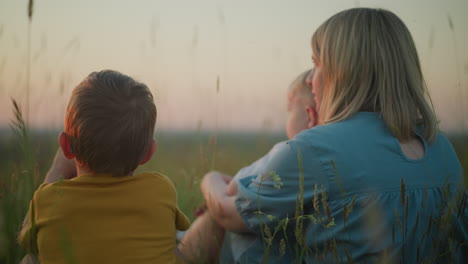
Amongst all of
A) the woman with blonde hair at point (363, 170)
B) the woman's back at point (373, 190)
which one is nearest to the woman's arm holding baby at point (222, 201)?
the woman with blonde hair at point (363, 170)

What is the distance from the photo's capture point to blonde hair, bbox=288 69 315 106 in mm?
2929

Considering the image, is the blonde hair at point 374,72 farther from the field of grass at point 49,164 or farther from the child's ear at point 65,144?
the child's ear at point 65,144

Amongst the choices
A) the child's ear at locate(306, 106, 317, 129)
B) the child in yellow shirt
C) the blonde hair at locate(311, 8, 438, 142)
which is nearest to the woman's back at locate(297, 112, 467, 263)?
the blonde hair at locate(311, 8, 438, 142)

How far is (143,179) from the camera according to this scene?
143 cm

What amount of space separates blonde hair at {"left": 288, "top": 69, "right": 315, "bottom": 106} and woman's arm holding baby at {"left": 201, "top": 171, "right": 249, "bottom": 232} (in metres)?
0.80

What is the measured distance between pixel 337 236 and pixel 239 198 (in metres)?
0.39

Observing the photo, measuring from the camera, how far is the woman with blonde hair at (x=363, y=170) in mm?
1592

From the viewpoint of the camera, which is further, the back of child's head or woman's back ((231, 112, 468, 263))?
woman's back ((231, 112, 468, 263))

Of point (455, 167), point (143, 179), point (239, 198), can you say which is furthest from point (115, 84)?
point (455, 167)

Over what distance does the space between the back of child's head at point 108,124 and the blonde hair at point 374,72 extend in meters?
0.78

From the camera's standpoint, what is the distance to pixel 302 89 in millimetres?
3021

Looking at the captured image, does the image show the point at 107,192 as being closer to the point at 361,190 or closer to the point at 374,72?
the point at 361,190

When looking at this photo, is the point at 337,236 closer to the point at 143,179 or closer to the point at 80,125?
the point at 143,179

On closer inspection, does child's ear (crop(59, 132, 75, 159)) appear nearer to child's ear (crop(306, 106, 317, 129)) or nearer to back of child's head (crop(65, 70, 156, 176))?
back of child's head (crop(65, 70, 156, 176))
